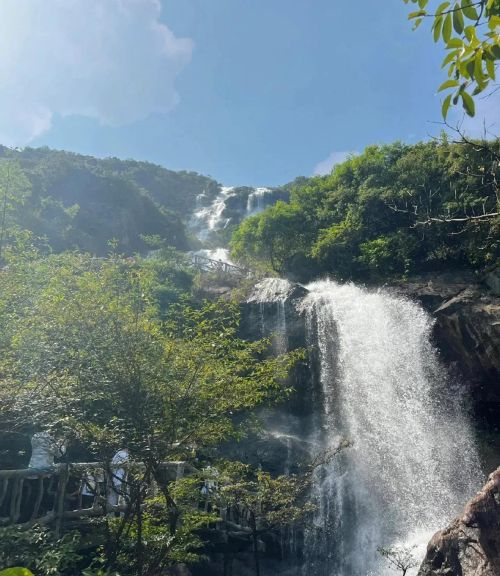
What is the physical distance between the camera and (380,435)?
51.7ft

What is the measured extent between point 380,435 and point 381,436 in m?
0.05

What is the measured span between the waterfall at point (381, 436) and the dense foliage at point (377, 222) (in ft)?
11.1

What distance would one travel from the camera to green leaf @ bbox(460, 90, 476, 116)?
217cm

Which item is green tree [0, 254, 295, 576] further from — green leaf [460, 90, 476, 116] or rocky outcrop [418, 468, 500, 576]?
green leaf [460, 90, 476, 116]

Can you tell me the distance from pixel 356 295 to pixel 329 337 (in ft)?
8.93

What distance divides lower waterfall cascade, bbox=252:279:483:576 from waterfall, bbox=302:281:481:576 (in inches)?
1.3

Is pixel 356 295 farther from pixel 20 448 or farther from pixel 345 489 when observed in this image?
pixel 20 448

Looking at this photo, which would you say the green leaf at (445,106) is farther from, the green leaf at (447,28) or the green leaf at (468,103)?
the green leaf at (447,28)

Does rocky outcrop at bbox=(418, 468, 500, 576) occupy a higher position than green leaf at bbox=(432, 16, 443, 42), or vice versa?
green leaf at bbox=(432, 16, 443, 42)

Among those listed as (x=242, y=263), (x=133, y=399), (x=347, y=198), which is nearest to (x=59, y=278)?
(x=133, y=399)

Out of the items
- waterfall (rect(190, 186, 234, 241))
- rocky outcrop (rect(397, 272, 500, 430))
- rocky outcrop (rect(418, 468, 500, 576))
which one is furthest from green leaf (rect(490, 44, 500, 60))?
waterfall (rect(190, 186, 234, 241))

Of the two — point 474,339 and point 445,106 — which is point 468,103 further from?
point 474,339

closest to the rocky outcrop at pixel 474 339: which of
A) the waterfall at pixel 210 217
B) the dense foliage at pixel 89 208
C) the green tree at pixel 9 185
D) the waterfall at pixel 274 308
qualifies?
the waterfall at pixel 274 308

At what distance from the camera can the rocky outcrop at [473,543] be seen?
7.33 meters
